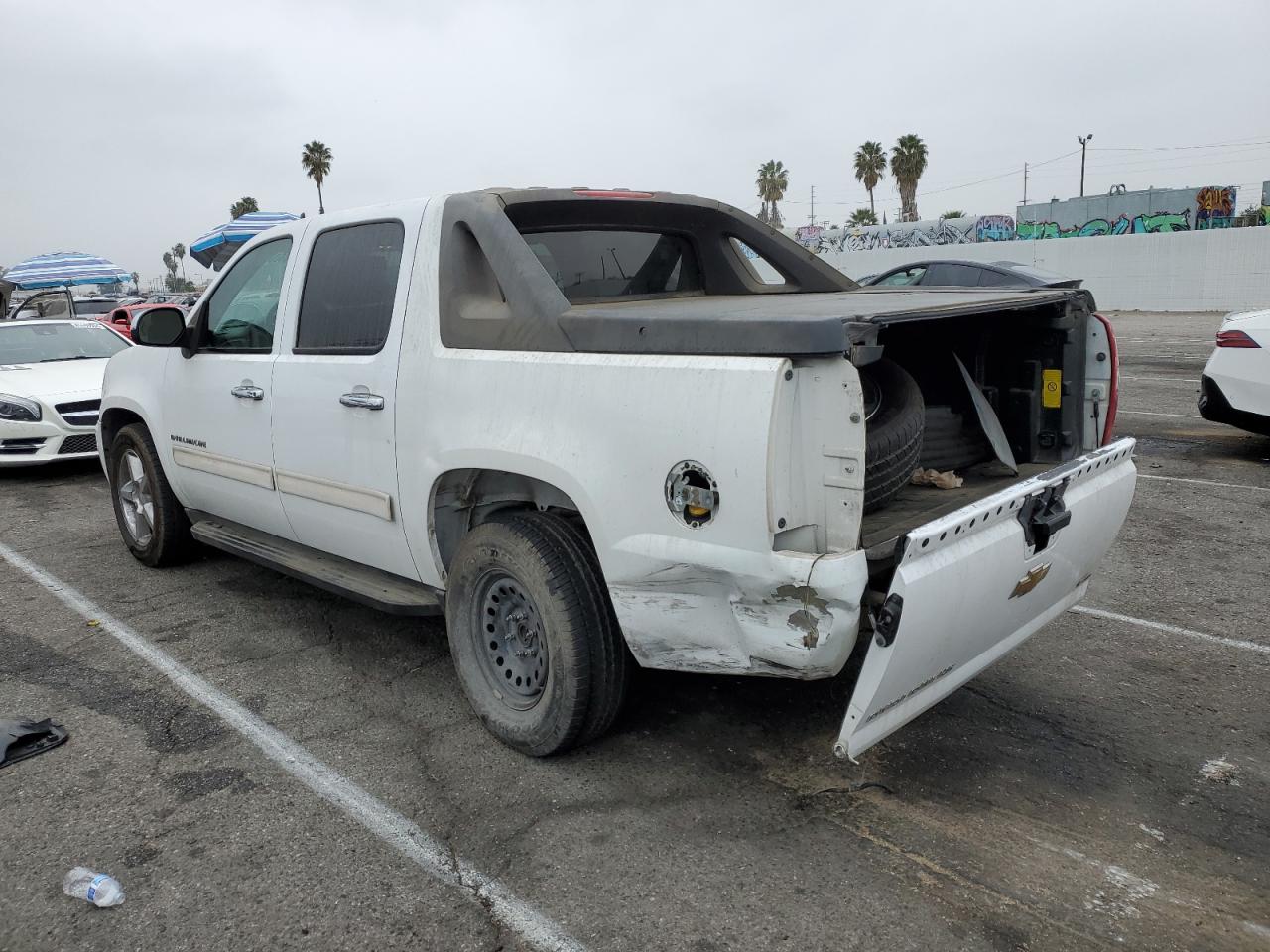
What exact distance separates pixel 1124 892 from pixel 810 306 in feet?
6.23

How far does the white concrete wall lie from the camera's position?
26.6m

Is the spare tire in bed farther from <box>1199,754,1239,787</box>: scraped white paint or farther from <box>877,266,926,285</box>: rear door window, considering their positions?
<box>877,266,926,285</box>: rear door window

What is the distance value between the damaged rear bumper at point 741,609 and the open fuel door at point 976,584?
123 millimetres

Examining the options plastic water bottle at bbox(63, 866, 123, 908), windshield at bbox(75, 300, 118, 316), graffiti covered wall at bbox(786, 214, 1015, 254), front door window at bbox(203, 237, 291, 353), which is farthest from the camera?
graffiti covered wall at bbox(786, 214, 1015, 254)

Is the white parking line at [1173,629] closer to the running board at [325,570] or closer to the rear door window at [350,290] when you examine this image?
the running board at [325,570]

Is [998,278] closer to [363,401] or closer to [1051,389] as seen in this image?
[1051,389]

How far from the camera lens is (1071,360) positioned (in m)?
3.76

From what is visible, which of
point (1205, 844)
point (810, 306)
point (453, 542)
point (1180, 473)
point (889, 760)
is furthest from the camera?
point (1180, 473)

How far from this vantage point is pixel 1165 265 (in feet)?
92.9

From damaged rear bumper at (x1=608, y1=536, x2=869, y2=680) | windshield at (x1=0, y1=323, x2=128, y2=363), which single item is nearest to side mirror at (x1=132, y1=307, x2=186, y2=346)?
damaged rear bumper at (x1=608, y1=536, x2=869, y2=680)

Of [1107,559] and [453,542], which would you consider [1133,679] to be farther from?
[453,542]

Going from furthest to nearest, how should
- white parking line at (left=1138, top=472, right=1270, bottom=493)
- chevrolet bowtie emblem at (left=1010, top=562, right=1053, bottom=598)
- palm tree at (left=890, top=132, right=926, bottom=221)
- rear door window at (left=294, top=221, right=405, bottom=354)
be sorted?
palm tree at (left=890, top=132, right=926, bottom=221), white parking line at (left=1138, top=472, right=1270, bottom=493), rear door window at (left=294, top=221, right=405, bottom=354), chevrolet bowtie emblem at (left=1010, top=562, right=1053, bottom=598)

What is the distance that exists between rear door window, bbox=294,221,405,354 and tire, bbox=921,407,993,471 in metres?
2.12

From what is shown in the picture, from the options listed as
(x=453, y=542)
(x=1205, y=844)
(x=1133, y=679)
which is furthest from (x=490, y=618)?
(x=1133, y=679)
